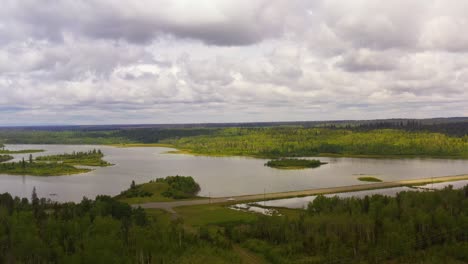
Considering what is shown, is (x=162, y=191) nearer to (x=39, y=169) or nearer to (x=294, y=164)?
(x=294, y=164)

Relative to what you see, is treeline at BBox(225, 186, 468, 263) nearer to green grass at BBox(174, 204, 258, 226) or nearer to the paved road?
green grass at BBox(174, 204, 258, 226)

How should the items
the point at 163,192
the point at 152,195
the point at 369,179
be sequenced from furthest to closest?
the point at 369,179 < the point at 163,192 < the point at 152,195

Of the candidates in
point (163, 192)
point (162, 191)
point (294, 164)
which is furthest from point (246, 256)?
point (294, 164)

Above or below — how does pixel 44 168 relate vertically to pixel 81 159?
below

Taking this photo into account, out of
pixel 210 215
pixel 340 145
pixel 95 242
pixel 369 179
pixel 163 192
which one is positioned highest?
pixel 340 145

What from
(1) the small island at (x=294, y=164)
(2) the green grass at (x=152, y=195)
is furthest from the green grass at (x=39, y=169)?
(1) the small island at (x=294, y=164)
